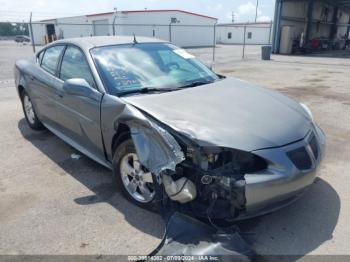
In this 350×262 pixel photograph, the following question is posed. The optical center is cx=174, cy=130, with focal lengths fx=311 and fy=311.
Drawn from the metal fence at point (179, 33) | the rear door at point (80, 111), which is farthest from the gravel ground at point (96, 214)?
the metal fence at point (179, 33)

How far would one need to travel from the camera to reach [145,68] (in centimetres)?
356

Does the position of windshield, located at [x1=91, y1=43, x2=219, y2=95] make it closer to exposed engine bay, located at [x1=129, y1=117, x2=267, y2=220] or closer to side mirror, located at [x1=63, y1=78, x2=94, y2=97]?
side mirror, located at [x1=63, y1=78, x2=94, y2=97]

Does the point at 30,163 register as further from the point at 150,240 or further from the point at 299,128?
the point at 299,128

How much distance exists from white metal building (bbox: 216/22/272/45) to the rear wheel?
51.3 metres

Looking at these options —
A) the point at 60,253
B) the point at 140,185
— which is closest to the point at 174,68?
the point at 140,185

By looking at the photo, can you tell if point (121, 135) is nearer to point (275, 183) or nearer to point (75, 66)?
point (75, 66)

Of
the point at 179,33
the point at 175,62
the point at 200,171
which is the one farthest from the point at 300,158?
the point at 179,33

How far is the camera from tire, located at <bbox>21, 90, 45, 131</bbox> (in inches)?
203

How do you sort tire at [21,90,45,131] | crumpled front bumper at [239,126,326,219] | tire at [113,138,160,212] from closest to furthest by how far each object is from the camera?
crumpled front bumper at [239,126,326,219] → tire at [113,138,160,212] → tire at [21,90,45,131]

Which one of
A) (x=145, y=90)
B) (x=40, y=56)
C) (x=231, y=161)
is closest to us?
(x=231, y=161)

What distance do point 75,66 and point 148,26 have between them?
35.2m

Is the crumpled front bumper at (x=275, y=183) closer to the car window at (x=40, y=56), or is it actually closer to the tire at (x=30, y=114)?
the car window at (x=40, y=56)

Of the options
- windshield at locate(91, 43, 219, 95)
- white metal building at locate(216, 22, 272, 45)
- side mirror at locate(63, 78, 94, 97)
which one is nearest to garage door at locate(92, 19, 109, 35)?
white metal building at locate(216, 22, 272, 45)

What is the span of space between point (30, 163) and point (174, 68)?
7.55 ft
